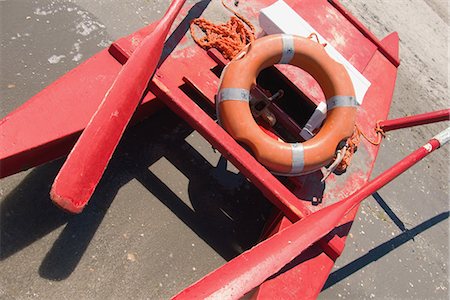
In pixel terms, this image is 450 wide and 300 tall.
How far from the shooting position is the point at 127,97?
2105mm

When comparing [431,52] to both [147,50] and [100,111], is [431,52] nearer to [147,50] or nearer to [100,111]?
[147,50]

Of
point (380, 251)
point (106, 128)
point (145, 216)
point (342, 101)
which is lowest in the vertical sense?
point (145, 216)

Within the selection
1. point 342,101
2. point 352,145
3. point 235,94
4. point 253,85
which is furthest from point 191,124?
point 352,145

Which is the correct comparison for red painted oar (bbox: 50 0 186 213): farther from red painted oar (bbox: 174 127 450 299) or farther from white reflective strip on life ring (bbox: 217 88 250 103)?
red painted oar (bbox: 174 127 450 299)

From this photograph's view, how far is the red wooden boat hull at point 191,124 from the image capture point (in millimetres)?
1993

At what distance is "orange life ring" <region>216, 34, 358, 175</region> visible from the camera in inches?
89.9

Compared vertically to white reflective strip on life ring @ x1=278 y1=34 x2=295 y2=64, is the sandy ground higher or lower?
lower

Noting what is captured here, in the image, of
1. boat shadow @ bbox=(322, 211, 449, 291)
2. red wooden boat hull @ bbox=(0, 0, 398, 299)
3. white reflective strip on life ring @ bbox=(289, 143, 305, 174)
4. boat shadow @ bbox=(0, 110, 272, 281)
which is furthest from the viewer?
boat shadow @ bbox=(322, 211, 449, 291)

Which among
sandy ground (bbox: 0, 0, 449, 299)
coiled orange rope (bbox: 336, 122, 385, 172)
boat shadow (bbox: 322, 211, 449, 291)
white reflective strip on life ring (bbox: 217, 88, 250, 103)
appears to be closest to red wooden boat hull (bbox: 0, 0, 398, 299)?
coiled orange rope (bbox: 336, 122, 385, 172)

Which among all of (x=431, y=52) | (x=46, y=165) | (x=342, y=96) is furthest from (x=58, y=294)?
(x=431, y=52)

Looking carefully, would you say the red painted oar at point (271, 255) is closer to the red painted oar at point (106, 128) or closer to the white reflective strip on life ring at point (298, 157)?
the white reflective strip on life ring at point (298, 157)

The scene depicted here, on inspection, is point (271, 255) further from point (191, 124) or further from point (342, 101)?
point (342, 101)

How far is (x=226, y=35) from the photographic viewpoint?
272 cm

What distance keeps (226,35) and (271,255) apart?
1365 mm
